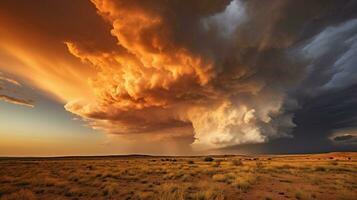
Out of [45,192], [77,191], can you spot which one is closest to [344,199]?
[77,191]

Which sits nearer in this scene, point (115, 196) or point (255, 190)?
point (115, 196)

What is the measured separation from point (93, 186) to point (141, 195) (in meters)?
6.49

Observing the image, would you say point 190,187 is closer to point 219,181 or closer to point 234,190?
point 234,190

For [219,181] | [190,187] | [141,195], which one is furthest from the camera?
[219,181]

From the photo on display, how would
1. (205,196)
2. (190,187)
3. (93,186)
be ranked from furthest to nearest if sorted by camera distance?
(93,186), (190,187), (205,196)

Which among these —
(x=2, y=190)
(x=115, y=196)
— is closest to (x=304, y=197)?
(x=115, y=196)

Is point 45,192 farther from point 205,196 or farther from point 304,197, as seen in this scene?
point 304,197

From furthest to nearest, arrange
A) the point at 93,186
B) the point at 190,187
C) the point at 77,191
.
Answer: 1. the point at 93,186
2. the point at 190,187
3. the point at 77,191

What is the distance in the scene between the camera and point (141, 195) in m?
14.0

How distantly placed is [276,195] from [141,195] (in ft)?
27.9

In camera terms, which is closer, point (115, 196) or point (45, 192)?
point (115, 196)

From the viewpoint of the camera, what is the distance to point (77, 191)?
15836 mm

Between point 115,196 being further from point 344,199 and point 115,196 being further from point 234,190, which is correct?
point 344,199

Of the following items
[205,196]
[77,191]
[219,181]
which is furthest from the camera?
[219,181]
